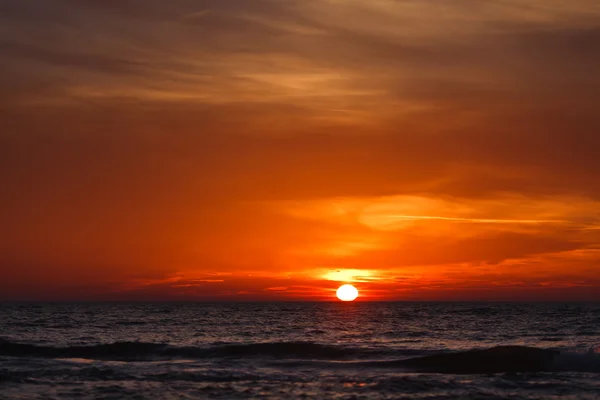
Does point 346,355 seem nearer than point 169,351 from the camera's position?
Yes

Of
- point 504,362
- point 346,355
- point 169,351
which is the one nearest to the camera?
point 504,362

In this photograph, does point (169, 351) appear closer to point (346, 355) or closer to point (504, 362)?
point (346, 355)

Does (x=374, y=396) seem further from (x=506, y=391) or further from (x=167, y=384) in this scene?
(x=167, y=384)

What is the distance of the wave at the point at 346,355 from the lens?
123 ft

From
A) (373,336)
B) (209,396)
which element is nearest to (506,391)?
(209,396)

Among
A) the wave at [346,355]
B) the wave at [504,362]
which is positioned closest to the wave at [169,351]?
the wave at [346,355]

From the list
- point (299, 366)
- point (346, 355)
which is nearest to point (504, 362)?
point (346, 355)

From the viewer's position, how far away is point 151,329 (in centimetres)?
6769

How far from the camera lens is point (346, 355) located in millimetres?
42531

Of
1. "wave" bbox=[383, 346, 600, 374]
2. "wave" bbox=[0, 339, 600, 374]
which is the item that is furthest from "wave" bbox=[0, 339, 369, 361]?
"wave" bbox=[383, 346, 600, 374]

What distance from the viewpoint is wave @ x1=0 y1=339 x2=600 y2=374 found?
37562mm

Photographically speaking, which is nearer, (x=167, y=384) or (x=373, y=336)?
(x=167, y=384)

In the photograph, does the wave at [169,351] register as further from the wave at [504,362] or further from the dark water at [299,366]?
the wave at [504,362]

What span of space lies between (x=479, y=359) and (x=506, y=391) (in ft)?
39.1
